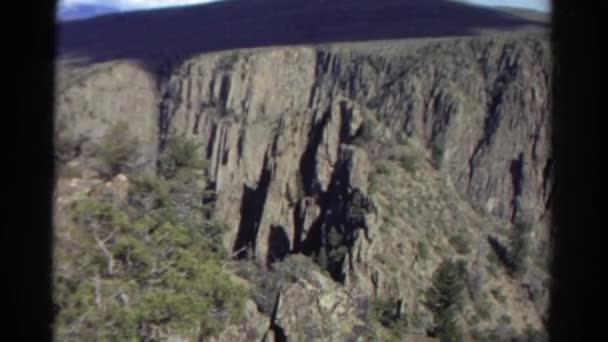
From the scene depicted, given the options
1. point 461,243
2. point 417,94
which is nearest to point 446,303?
point 461,243

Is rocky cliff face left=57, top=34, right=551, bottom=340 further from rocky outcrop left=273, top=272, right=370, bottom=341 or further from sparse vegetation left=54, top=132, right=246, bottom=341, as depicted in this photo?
sparse vegetation left=54, top=132, right=246, bottom=341

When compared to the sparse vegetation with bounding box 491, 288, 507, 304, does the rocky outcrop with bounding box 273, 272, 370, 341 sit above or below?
above

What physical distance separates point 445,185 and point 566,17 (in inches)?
1014

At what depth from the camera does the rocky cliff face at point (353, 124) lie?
26581 mm

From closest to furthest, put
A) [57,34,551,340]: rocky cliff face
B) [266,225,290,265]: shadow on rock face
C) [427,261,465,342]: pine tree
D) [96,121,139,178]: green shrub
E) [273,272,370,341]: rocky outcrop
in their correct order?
[96,121,139,178]: green shrub, [273,272,370,341]: rocky outcrop, [427,261,465,342]: pine tree, [266,225,290,265]: shadow on rock face, [57,34,551,340]: rocky cliff face

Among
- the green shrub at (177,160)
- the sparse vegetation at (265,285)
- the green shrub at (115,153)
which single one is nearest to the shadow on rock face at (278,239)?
the sparse vegetation at (265,285)

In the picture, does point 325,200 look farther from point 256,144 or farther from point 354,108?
point 256,144

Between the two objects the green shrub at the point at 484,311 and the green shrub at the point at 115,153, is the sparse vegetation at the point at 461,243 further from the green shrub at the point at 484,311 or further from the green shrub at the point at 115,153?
the green shrub at the point at 115,153

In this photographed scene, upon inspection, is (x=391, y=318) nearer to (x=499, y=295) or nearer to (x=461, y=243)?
(x=499, y=295)

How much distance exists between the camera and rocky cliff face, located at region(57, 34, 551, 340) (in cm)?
2658

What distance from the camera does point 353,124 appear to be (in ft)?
95.6

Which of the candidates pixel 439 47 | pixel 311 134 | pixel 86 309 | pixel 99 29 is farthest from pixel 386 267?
pixel 99 29

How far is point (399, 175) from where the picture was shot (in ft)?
87.1

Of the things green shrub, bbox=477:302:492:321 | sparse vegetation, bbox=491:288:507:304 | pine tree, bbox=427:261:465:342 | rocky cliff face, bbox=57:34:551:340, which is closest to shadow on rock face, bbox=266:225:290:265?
rocky cliff face, bbox=57:34:551:340
